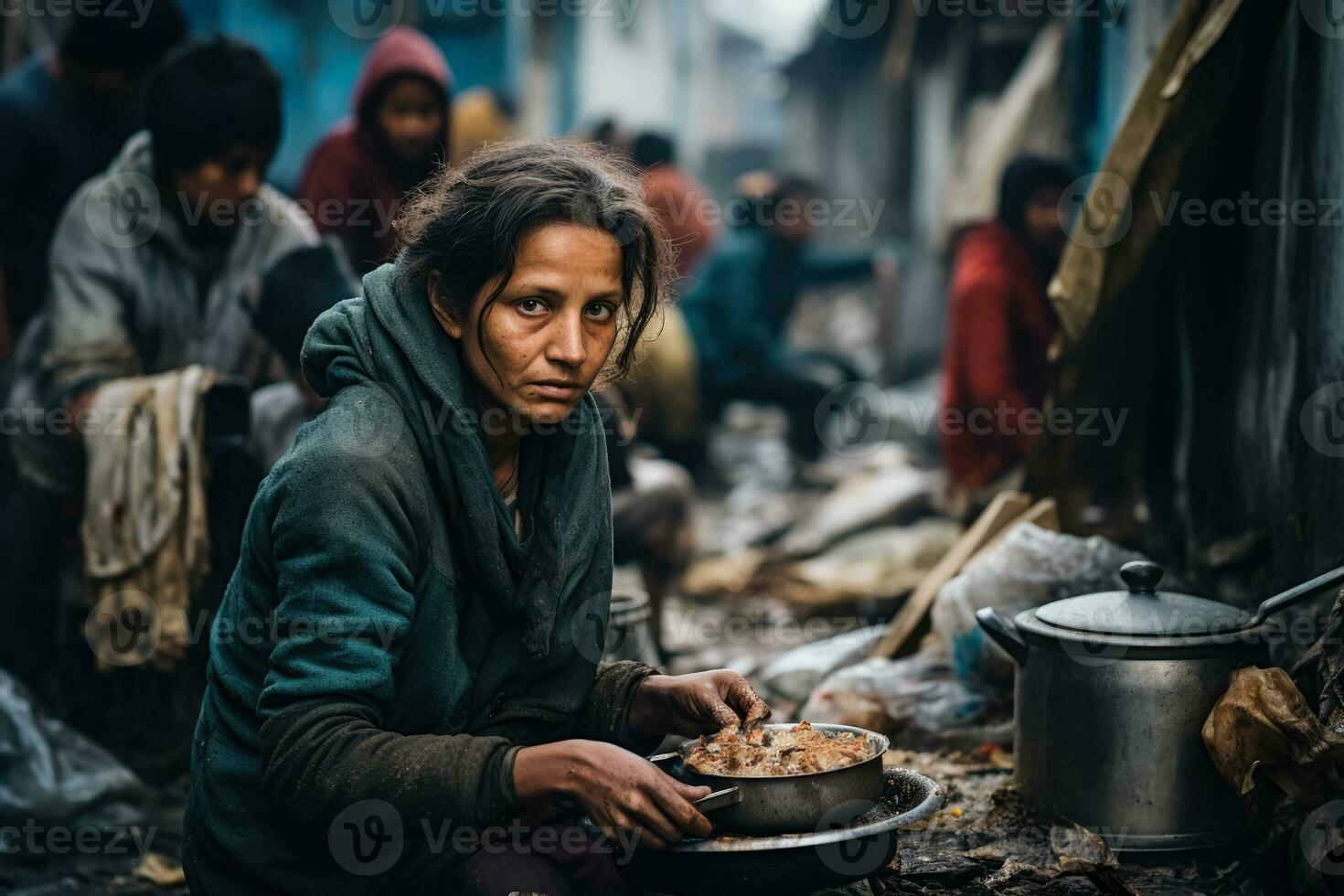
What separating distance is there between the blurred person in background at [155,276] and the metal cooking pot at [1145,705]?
9.22 ft

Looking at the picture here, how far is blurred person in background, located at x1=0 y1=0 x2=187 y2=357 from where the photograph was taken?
18.0ft

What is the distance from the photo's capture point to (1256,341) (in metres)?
4.00

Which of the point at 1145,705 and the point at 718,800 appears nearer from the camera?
the point at 718,800

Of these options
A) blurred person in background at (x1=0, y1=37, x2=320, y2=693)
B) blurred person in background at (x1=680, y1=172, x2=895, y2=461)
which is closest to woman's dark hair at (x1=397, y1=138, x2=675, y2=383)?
blurred person in background at (x1=0, y1=37, x2=320, y2=693)

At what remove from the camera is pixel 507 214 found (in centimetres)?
228

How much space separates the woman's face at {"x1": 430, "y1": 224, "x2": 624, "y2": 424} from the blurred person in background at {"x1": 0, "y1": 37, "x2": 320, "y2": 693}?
2395 millimetres

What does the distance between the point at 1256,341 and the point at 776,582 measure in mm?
3250

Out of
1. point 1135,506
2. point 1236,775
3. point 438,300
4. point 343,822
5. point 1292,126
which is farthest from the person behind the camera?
point 1135,506

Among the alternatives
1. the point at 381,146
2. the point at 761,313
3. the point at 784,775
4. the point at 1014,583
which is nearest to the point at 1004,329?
the point at 1014,583

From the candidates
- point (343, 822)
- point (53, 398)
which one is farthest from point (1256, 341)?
point (53, 398)

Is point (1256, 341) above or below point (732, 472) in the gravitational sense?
above

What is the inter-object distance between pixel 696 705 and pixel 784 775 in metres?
0.39

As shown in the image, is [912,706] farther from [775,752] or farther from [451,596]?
[451,596]

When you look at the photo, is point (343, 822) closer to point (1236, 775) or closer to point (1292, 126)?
point (1236, 775)
